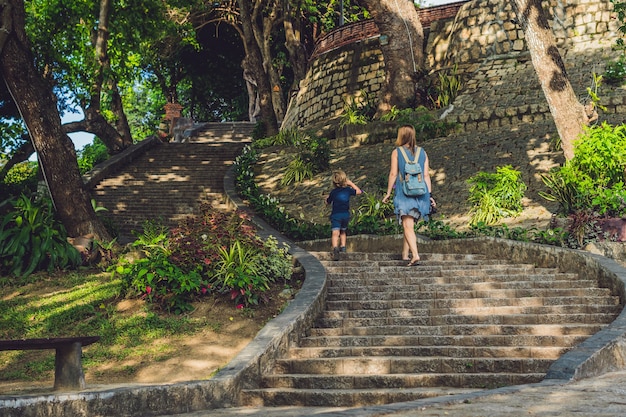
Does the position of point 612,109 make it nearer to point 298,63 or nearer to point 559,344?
point 559,344

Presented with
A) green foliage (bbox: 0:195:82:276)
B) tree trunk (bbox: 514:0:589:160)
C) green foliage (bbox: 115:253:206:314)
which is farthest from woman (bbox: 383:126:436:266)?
green foliage (bbox: 0:195:82:276)

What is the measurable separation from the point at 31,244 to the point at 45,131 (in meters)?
2.06

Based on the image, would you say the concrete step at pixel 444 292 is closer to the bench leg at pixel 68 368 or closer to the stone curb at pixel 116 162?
the bench leg at pixel 68 368

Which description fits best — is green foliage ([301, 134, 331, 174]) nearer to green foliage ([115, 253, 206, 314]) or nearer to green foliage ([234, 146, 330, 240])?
green foliage ([234, 146, 330, 240])

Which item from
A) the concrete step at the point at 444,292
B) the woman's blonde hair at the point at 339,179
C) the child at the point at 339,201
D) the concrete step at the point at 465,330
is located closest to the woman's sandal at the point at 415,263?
the concrete step at the point at 444,292

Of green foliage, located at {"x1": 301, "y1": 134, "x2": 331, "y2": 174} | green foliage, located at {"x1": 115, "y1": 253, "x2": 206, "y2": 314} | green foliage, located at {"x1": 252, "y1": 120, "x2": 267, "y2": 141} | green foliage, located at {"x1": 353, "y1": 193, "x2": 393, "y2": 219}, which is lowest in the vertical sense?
green foliage, located at {"x1": 115, "y1": 253, "x2": 206, "y2": 314}

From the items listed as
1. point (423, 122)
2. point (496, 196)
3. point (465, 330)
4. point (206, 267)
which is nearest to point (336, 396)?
point (465, 330)

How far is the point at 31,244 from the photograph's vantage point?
12719 mm

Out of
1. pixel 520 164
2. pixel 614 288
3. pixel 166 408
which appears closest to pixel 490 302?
pixel 614 288

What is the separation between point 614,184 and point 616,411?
779cm

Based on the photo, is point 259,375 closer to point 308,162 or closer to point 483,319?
point 483,319

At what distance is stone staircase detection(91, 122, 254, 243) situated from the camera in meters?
18.6

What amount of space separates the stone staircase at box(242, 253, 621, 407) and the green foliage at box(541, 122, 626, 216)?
2067mm

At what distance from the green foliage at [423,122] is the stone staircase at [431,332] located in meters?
8.90
